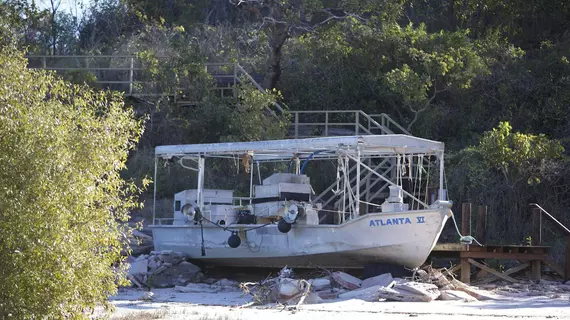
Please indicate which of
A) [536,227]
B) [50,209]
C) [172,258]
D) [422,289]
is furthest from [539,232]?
[50,209]

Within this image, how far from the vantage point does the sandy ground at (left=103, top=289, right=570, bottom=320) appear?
15.5 m

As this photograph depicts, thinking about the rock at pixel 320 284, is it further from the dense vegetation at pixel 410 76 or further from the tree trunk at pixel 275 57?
the tree trunk at pixel 275 57

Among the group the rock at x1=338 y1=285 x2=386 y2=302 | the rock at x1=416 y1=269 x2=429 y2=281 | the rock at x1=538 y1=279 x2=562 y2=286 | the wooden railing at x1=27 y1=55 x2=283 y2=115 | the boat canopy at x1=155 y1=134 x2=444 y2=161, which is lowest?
the rock at x1=538 y1=279 x2=562 y2=286

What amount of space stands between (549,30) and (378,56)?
29.7 feet

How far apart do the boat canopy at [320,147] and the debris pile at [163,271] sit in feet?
9.11

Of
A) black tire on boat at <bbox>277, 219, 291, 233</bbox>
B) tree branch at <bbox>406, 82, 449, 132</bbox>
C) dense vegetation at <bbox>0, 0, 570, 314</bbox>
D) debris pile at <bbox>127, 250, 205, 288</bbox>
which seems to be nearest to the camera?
debris pile at <bbox>127, 250, 205, 288</bbox>

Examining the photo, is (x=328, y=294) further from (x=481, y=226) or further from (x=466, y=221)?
(x=481, y=226)

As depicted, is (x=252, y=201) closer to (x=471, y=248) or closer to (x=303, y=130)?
(x=471, y=248)

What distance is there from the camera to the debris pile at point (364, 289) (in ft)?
58.8

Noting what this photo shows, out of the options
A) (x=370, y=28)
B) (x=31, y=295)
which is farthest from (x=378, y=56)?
(x=31, y=295)

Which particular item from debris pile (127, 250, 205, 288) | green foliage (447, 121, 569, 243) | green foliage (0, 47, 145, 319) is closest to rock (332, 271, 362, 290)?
debris pile (127, 250, 205, 288)

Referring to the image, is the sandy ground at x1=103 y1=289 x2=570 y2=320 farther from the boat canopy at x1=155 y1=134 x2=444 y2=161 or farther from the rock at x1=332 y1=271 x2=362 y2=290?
the boat canopy at x1=155 y1=134 x2=444 y2=161

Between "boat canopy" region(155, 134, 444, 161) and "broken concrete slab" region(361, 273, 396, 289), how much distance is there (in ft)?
9.79

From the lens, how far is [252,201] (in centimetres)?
2461
